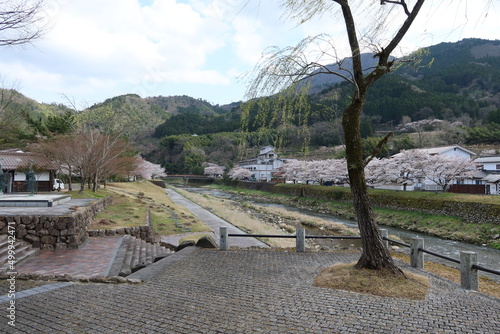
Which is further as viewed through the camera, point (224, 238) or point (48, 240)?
point (224, 238)

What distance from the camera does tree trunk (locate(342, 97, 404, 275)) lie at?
268 inches

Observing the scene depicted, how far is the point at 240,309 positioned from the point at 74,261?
5.66 meters

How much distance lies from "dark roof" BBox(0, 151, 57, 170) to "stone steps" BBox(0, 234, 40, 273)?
1983cm

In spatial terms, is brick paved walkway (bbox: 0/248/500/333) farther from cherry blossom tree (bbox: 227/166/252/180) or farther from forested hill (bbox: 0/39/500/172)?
cherry blossom tree (bbox: 227/166/252/180)

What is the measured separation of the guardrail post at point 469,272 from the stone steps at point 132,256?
24.7 feet

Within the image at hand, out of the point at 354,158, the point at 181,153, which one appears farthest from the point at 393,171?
the point at 181,153

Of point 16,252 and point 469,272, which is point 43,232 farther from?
point 469,272

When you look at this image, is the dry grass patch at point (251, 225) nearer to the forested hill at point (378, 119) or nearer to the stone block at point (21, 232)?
the stone block at point (21, 232)

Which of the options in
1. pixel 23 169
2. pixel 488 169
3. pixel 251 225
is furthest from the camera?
pixel 488 169

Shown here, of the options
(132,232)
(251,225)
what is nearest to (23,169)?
(132,232)

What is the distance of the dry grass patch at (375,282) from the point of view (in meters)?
5.83

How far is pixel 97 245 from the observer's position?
10219 millimetres

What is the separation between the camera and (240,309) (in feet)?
16.0

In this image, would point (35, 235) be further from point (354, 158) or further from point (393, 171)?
point (393, 171)
